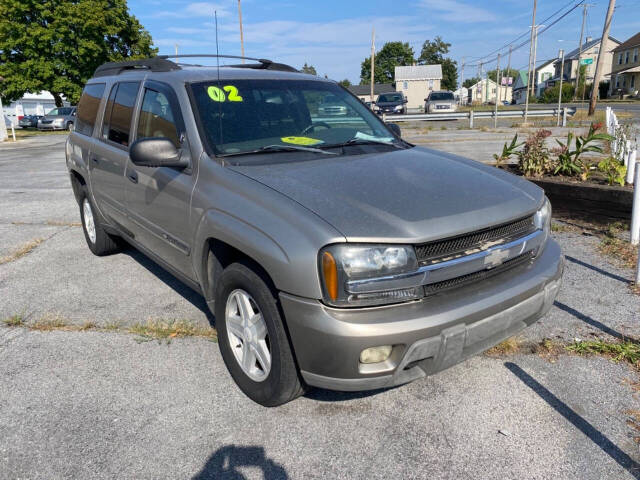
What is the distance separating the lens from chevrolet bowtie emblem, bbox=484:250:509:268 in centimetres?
259

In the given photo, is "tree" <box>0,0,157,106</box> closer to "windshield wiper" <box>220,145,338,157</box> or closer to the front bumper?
"windshield wiper" <box>220,145,338,157</box>

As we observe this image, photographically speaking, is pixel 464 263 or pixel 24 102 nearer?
pixel 464 263

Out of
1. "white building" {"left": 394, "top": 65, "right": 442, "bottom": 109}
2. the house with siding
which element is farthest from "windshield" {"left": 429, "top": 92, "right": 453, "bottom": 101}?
"white building" {"left": 394, "top": 65, "right": 442, "bottom": 109}

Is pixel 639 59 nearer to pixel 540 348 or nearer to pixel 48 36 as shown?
pixel 48 36

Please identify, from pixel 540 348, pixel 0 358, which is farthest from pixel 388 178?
pixel 0 358

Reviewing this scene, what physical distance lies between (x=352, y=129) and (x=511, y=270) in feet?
5.31

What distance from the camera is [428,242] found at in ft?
7.80

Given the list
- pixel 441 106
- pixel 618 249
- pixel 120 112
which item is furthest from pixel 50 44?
pixel 618 249

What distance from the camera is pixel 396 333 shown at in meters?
2.25

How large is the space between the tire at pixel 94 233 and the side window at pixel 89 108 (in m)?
0.64

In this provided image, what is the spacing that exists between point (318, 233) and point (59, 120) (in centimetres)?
Result: 3499

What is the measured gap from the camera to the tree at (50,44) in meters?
33.7

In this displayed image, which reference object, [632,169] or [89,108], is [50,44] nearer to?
[89,108]

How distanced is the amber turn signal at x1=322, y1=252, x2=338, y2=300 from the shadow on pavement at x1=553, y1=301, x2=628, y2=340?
2.29 meters
